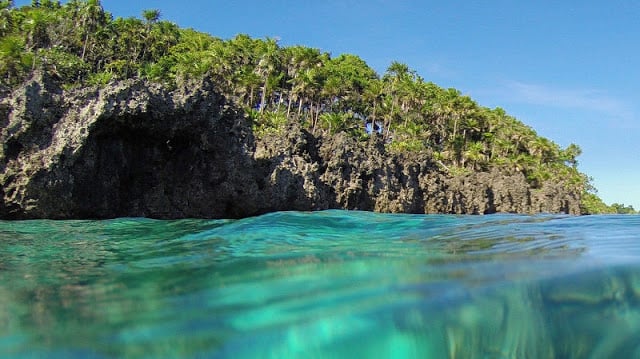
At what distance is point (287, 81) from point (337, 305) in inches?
1722

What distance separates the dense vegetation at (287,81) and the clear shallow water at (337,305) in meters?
28.8

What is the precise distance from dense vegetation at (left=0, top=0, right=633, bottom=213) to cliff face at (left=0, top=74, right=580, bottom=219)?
1705 cm

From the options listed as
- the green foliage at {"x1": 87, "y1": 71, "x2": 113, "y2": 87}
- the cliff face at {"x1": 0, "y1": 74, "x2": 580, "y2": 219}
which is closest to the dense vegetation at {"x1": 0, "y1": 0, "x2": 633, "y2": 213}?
the green foliage at {"x1": 87, "y1": 71, "x2": 113, "y2": 87}

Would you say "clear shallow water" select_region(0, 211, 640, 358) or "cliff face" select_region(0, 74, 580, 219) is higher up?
"cliff face" select_region(0, 74, 580, 219)

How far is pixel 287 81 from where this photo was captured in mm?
44938

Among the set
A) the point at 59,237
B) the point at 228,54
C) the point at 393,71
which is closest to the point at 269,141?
the point at 59,237

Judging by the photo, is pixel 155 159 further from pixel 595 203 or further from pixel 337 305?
pixel 595 203

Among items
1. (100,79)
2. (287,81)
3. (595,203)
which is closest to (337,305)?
(100,79)

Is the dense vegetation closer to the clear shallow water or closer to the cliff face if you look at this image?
the cliff face

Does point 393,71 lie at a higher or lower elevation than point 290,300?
higher

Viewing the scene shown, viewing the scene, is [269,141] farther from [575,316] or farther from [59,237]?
[575,316]

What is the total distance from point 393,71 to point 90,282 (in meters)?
52.1

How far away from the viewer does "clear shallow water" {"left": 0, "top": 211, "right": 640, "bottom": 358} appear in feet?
6.84

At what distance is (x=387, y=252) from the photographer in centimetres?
400
